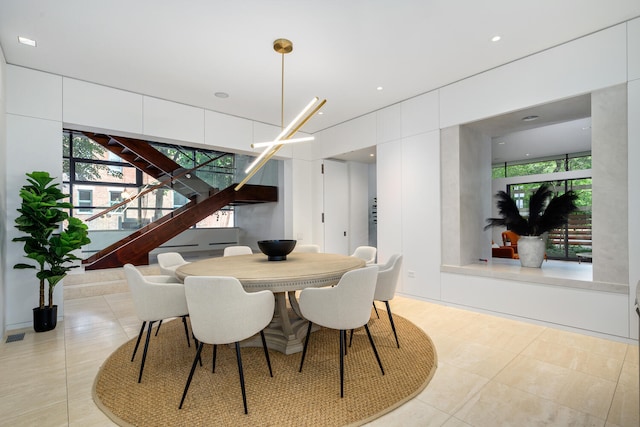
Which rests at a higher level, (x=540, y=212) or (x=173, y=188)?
(x=173, y=188)

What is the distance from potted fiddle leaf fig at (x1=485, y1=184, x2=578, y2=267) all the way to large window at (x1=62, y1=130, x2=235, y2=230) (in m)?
6.06

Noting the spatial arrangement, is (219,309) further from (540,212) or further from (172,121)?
(540,212)

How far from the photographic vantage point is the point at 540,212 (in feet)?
12.6

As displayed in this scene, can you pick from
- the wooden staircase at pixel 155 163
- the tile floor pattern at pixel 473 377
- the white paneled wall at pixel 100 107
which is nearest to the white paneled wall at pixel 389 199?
the tile floor pattern at pixel 473 377

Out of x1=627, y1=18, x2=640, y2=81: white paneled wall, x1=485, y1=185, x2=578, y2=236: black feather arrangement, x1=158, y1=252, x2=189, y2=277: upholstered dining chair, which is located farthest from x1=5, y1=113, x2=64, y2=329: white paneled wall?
x1=627, y1=18, x2=640, y2=81: white paneled wall

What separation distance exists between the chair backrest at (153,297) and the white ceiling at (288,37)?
226cm

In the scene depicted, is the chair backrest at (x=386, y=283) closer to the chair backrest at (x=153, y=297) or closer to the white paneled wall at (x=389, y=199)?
the chair backrest at (x=153, y=297)

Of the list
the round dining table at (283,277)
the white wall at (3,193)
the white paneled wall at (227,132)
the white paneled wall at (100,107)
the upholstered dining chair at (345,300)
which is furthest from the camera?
the white paneled wall at (227,132)

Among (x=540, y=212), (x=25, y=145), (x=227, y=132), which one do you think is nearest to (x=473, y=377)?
(x=540, y=212)

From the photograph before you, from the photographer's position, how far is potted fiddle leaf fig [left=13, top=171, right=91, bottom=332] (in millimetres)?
3168

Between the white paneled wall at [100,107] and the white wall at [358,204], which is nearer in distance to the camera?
the white paneled wall at [100,107]

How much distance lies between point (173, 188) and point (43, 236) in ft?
13.5

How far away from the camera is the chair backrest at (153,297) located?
228 centimetres

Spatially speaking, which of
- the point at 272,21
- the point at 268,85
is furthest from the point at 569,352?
the point at 268,85
